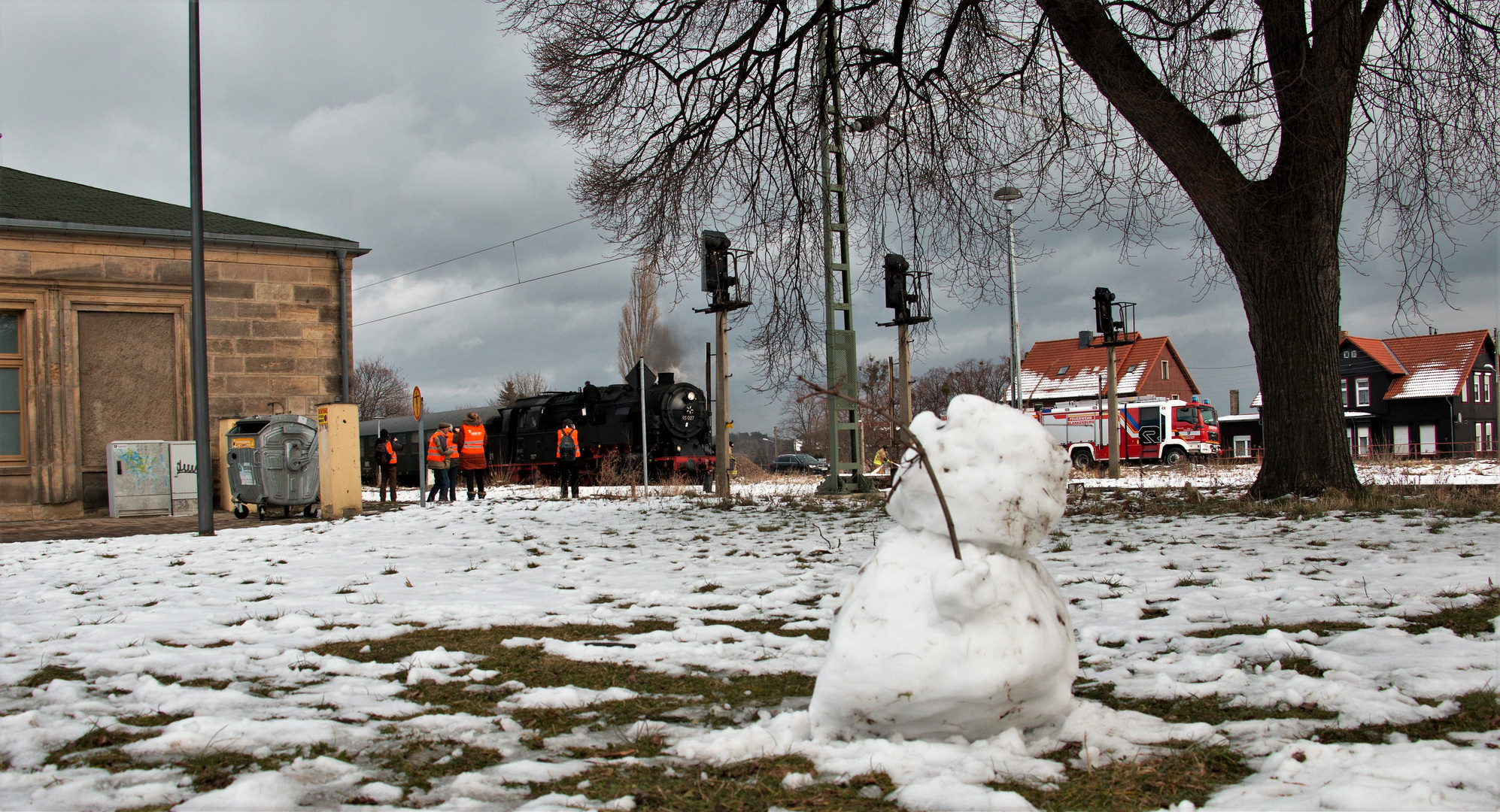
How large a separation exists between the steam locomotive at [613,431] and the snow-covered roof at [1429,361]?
36.0 meters

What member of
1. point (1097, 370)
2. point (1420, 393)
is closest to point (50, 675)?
point (1097, 370)

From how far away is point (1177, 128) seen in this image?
28.2 feet

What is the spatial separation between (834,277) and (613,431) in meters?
13.3

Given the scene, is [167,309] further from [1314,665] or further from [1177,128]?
[1314,665]

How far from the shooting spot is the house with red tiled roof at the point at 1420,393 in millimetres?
43031

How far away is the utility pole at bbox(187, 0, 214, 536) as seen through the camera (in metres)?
9.51

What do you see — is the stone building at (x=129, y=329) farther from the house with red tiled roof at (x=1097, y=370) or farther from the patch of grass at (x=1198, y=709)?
the house with red tiled roof at (x=1097, y=370)

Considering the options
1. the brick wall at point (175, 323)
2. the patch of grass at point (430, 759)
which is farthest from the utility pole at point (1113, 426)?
the patch of grass at point (430, 759)

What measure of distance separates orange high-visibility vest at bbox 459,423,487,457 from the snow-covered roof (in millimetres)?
44020

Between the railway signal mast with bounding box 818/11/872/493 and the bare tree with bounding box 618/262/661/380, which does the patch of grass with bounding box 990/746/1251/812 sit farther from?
the bare tree with bounding box 618/262/661/380

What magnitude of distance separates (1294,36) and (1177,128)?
114cm

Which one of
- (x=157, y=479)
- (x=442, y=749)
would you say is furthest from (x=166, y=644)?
(x=157, y=479)

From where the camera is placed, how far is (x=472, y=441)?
17.0 m

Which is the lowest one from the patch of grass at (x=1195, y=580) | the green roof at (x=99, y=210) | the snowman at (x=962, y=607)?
the patch of grass at (x=1195, y=580)
